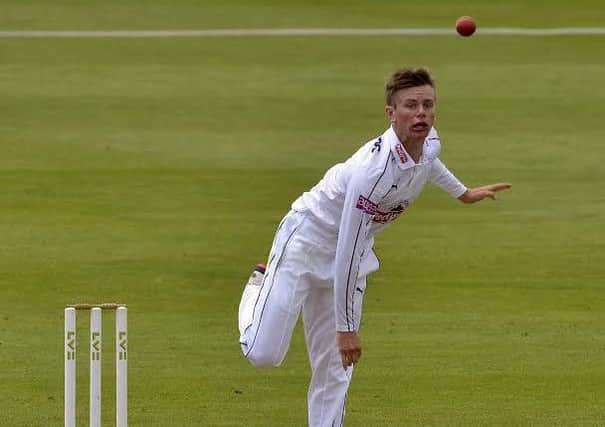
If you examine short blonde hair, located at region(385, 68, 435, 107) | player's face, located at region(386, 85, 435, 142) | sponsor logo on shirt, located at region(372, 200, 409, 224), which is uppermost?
short blonde hair, located at region(385, 68, 435, 107)

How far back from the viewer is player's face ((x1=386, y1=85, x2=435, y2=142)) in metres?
7.68

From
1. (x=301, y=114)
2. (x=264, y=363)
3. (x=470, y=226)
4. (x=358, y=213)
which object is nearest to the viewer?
(x=358, y=213)

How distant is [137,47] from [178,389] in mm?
16692

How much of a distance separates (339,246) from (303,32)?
20131mm

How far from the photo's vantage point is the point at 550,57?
25.5 m

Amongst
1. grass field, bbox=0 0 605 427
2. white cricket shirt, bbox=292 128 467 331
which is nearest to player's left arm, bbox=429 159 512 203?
white cricket shirt, bbox=292 128 467 331

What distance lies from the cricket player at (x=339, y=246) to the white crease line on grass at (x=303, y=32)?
1876cm

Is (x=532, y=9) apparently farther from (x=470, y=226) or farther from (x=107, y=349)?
(x=107, y=349)

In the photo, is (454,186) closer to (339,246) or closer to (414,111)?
(414,111)

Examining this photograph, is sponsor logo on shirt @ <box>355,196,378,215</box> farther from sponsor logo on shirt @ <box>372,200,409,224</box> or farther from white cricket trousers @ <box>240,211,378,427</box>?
white cricket trousers @ <box>240,211,378,427</box>

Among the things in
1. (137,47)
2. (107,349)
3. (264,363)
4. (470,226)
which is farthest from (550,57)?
(264,363)

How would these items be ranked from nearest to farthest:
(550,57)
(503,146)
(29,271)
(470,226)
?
(29,271)
(470,226)
(503,146)
(550,57)

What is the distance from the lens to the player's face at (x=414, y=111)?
25.2 ft

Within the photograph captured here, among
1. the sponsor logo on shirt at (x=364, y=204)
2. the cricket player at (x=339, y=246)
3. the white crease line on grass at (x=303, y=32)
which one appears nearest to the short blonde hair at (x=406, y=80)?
the cricket player at (x=339, y=246)
